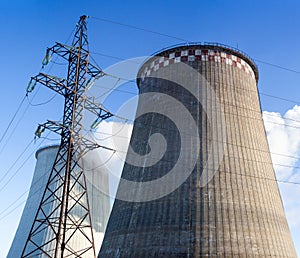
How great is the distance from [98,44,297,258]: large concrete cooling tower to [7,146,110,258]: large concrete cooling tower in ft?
29.1

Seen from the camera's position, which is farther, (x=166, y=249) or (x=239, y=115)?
(x=239, y=115)

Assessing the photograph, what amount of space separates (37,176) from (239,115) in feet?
46.3

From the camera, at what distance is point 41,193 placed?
18.7 metres

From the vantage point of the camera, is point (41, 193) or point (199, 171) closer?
point (199, 171)

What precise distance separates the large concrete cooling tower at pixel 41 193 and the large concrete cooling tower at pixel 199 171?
350 inches

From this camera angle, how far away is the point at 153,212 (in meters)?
10.2

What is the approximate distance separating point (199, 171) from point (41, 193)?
1204 centimetres

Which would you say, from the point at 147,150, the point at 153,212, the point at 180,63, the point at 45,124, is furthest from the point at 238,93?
the point at 45,124

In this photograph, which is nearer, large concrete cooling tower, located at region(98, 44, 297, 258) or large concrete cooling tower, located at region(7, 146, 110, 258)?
large concrete cooling tower, located at region(98, 44, 297, 258)

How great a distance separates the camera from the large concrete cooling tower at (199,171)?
31.1 ft

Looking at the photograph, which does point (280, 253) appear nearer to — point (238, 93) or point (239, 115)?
point (239, 115)

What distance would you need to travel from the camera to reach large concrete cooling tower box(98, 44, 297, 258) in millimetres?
9492

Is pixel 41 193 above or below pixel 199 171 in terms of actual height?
above

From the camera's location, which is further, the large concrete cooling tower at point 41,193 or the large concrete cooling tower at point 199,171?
the large concrete cooling tower at point 41,193
